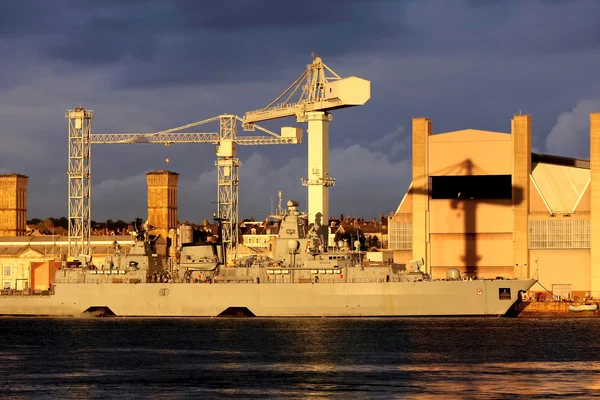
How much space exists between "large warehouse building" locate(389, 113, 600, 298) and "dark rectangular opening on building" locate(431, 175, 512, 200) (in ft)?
0.23

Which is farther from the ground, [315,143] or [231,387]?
[315,143]

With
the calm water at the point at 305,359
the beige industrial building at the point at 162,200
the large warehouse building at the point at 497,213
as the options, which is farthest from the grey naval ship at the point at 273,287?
the beige industrial building at the point at 162,200

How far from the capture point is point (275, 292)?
70.6 m

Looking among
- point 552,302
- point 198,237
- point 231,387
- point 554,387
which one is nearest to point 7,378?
point 231,387

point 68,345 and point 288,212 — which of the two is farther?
point 288,212

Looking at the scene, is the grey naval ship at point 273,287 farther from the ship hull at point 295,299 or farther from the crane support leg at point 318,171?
the crane support leg at point 318,171

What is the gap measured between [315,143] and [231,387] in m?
49.5

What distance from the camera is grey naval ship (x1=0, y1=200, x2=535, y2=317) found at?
227 ft

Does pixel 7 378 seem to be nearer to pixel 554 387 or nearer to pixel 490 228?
pixel 554 387

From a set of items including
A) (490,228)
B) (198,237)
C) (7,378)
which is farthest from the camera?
(198,237)

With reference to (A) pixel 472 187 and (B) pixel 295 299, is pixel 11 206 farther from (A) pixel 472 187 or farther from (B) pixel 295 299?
(B) pixel 295 299

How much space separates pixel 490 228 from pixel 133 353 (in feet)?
130

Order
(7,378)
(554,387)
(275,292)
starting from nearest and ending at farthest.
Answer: (554,387), (7,378), (275,292)

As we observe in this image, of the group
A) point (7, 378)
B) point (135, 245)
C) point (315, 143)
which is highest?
point (315, 143)
